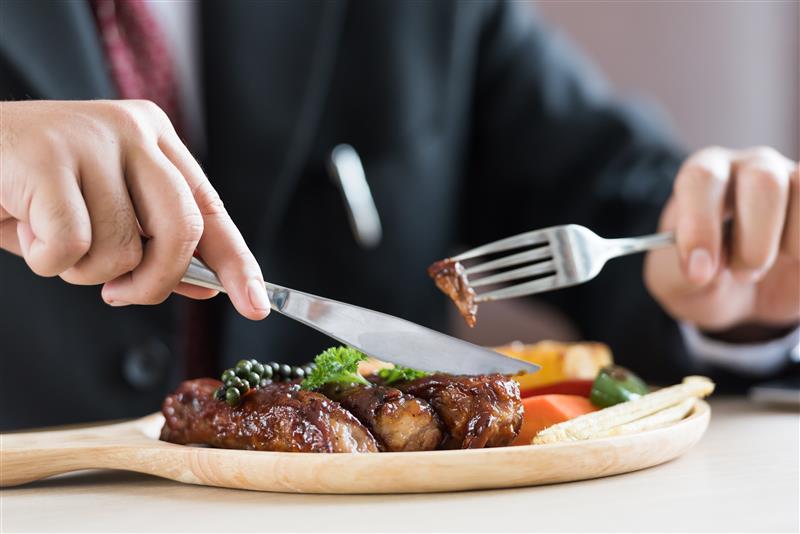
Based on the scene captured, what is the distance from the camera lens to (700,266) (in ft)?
5.00

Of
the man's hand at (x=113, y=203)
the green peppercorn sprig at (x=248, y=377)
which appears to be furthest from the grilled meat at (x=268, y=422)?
the man's hand at (x=113, y=203)

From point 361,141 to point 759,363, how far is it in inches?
47.7

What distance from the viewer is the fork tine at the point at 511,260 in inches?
50.3

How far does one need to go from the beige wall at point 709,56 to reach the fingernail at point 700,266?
2328 mm

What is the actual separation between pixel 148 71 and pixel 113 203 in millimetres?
1397

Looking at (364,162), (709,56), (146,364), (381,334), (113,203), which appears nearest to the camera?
(113,203)

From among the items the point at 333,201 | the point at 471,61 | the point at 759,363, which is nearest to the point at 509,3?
the point at 471,61

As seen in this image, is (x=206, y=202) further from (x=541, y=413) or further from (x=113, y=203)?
(x=541, y=413)

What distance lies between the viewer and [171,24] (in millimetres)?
2264

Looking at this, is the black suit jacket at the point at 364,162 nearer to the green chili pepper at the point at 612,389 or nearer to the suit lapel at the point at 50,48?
the suit lapel at the point at 50,48

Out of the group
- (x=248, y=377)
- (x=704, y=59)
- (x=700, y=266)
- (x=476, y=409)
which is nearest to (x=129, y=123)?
(x=248, y=377)

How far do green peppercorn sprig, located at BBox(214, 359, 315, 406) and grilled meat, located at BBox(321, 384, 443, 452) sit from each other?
151 millimetres

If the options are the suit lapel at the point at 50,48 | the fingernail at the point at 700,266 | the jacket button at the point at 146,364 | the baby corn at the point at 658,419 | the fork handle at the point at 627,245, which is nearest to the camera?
the baby corn at the point at 658,419

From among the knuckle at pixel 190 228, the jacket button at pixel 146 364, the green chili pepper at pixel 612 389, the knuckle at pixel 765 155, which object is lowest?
the jacket button at pixel 146 364
